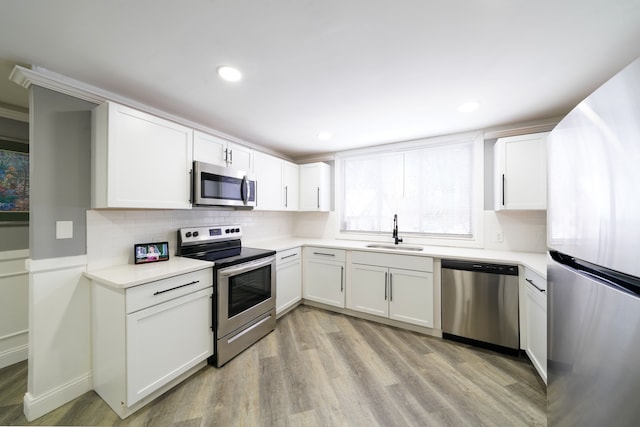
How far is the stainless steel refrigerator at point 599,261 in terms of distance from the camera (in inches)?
24.7

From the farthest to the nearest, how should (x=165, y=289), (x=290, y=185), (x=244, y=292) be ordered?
1. (x=290, y=185)
2. (x=244, y=292)
3. (x=165, y=289)

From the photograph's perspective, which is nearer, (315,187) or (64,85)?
(64,85)

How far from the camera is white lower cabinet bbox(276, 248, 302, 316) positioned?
9.38 ft

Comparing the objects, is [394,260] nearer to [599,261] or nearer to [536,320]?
[536,320]

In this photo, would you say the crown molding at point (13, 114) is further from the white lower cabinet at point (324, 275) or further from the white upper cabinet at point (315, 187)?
the white lower cabinet at point (324, 275)

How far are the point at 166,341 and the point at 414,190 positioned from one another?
3.17 m

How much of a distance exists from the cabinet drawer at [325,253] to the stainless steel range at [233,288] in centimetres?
72

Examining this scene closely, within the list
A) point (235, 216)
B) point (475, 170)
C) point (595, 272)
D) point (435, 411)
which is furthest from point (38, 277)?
point (475, 170)

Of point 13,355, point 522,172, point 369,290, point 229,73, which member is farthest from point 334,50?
point 13,355

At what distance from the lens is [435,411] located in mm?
1570

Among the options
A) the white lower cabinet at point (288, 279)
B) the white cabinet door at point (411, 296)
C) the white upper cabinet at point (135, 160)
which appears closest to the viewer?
the white upper cabinet at point (135, 160)

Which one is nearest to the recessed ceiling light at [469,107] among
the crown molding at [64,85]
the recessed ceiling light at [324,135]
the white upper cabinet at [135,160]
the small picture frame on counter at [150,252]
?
the recessed ceiling light at [324,135]

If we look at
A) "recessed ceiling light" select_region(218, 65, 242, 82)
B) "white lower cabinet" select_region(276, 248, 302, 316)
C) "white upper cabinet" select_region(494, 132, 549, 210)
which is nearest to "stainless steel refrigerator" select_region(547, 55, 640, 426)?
"white upper cabinet" select_region(494, 132, 549, 210)

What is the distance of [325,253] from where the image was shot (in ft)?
10.3
